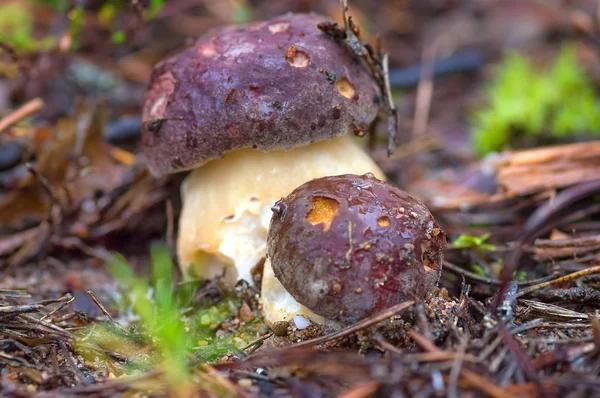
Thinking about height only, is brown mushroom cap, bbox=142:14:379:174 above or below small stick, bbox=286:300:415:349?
above

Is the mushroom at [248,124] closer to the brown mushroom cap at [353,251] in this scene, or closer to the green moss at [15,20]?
the brown mushroom cap at [353,251]

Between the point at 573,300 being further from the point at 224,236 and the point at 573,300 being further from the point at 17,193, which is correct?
the point at 17,193

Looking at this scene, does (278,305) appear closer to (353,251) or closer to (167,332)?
(353,251)

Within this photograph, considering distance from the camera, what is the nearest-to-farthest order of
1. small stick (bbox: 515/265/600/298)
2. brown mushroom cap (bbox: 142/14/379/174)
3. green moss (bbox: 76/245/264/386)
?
green moss (bbox: 76/245/264/386)
small stick (bbox: 515/265/600/298)
brown mushroom cap (bbox: 142/14/379/174)

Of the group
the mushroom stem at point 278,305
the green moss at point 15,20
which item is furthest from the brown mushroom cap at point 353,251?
the green moss at point 15,20

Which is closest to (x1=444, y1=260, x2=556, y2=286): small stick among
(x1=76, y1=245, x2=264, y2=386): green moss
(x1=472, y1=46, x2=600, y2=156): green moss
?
(x1=76, y1=245, x2=264, y2=386): green moss

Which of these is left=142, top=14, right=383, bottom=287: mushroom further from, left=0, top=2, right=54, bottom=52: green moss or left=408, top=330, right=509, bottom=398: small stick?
left=0, top=2, right=54, bottom=52: green moss
